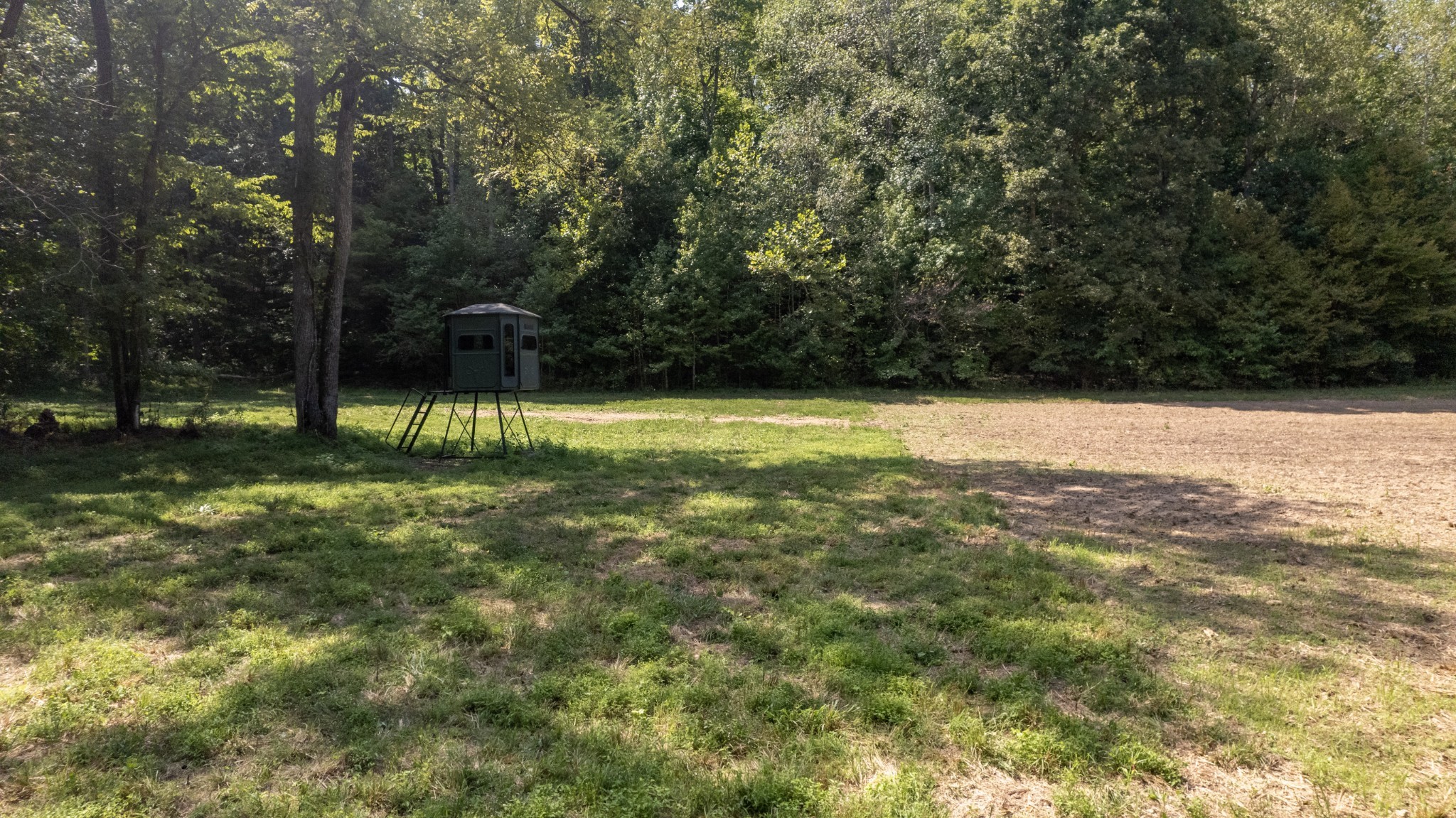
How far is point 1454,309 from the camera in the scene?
76.4ft

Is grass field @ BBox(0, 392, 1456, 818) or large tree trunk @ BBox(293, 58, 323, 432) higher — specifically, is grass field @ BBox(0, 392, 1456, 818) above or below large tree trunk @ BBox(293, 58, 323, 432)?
below

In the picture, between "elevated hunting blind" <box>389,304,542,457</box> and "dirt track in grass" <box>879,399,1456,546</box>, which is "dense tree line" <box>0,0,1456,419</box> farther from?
"elevated hunting blind" <box>389,304,542,457</box>

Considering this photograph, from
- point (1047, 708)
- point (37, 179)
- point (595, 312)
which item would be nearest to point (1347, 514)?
point (1047, 708)

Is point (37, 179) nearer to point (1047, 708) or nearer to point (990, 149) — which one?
point (1047, 708)

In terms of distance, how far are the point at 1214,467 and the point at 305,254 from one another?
13.5 meters

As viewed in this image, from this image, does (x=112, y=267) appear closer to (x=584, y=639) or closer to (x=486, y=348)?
(x=486, y=348)

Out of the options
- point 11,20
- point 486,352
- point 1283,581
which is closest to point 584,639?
point 1283,581

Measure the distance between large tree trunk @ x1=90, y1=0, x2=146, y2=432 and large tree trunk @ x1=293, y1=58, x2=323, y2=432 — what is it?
6.42 feet

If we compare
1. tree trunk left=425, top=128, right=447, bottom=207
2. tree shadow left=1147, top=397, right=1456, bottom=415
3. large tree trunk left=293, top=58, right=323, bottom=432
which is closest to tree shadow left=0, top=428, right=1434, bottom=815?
large tree trunk left=293, top=58, right=323, bottom=432

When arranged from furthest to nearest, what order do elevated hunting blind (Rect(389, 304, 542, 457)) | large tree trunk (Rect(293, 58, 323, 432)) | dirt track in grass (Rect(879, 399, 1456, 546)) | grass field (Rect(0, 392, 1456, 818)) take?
large tree trunk (Rect(293, 58, 323, 432)) → elevated hunting blind (Rect(389, 304, 542, 457)) → dirt track in grass (Rect(879, 399, 1456, 546)) → grass field (Rect(0, 392, 1456, 818))

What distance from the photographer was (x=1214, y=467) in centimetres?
946

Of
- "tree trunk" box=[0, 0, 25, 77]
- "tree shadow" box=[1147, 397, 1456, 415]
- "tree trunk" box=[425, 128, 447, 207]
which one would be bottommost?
"tree shadow" box=[1147, 397, 1456, 415]

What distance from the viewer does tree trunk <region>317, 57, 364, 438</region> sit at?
10.3 m

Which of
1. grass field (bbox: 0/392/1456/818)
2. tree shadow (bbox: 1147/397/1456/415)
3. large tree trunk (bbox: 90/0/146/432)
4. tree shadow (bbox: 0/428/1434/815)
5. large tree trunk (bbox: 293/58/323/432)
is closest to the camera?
grass field (bbox: 0/392/1456/818)
